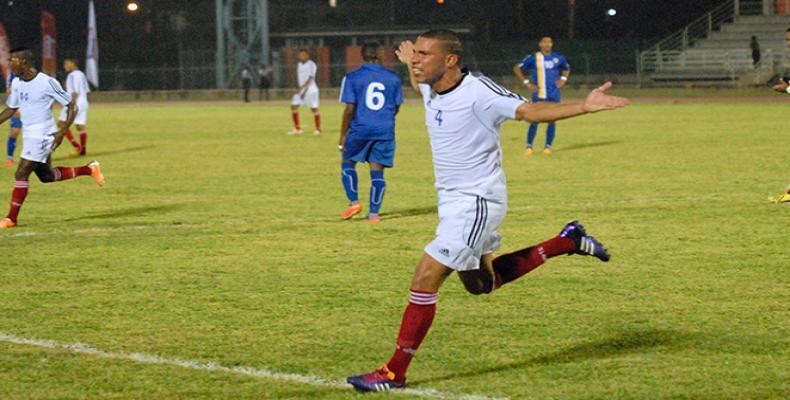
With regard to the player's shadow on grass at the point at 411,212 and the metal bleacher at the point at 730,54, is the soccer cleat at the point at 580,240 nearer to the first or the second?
the player's shadow on grass at the point at 411,212

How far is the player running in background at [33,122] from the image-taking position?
43.1 feet

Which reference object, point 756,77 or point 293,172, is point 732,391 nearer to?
point 293,172

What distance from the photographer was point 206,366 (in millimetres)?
6797

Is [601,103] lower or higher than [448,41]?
lower

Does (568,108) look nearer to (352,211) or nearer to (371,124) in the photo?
(371,124)

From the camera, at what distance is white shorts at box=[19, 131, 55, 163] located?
1322 centimetres

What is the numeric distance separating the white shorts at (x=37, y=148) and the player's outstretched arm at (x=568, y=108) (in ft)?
27.6

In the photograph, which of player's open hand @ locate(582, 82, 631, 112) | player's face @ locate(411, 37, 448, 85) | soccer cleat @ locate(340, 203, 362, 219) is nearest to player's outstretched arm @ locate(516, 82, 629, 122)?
player's open hand @ locate(582, 82, 631, 112)

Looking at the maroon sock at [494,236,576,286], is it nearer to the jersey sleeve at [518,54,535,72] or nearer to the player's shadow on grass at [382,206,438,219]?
the player's shadow on grass at [382,206,438,219]

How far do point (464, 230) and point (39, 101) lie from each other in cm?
851

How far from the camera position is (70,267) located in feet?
33.9

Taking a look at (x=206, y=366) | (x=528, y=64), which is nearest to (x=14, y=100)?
(x=206, y=366)

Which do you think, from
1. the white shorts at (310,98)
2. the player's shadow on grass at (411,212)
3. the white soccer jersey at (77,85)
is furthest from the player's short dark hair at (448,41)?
the white shorts at (310,98)

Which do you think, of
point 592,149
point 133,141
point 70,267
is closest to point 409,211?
point 70,267
